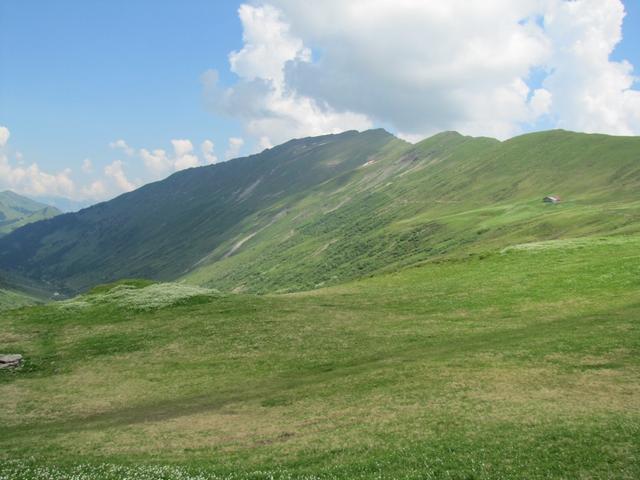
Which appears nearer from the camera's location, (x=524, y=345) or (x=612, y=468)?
(x=612, y=468)

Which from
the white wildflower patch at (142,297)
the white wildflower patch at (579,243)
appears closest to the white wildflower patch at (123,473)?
the white wildflower patch at (142,297)

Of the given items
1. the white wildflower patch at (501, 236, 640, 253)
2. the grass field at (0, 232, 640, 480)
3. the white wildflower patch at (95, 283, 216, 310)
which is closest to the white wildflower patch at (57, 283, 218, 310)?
the white wildflower patch at (95, 283, 216, 310)

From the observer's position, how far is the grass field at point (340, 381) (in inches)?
Result: 942

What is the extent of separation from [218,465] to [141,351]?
98.7ft

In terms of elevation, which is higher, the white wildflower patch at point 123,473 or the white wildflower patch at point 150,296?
the white wildflower patch at point 150,296

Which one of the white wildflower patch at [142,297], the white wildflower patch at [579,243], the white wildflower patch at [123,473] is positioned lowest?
the white wildflower patch at [123,473]

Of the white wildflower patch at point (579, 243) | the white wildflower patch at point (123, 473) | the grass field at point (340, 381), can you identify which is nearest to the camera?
the white wildflower patch at point (123, 473)

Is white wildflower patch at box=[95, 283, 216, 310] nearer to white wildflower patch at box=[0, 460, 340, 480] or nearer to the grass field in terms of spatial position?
the grass field

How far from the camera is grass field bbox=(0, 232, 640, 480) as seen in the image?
23.9 m

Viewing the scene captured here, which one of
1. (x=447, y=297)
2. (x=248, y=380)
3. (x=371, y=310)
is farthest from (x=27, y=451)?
(x=447, y=297)

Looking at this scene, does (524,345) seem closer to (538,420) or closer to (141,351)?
(538,420)

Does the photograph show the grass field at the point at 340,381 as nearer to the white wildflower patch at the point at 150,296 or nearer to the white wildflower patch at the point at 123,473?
the white wildflower patch at the point at 123,473

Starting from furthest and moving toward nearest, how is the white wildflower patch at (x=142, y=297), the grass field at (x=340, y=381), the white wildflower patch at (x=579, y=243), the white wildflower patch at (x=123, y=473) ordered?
the white wildflower patch at (x=579, y=243) → the white wildflower patch at (x=142, y=297) → the grass field at (x=340, y=381) → the white wildflower patch at (x=123, y=473)

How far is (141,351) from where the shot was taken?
168 feet
